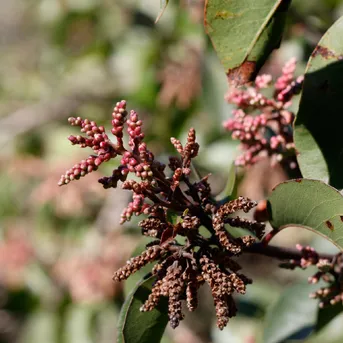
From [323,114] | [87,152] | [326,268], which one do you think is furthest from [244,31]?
[87,152]

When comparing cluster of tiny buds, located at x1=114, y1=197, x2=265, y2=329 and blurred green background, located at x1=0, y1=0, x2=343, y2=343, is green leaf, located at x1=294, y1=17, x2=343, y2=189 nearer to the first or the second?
cluster of tiny buds, located at x1=114, y1=197, x2=265, y2=329

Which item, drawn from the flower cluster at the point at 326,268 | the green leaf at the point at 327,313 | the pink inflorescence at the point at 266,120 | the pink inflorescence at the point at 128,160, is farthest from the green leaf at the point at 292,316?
the pink inflorescence at the point at 128,160

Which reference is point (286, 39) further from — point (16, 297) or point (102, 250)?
point (16, 297)

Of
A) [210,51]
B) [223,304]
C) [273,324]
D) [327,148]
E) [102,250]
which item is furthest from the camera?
[102,250]

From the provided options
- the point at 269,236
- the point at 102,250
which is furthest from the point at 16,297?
the point at 269,236

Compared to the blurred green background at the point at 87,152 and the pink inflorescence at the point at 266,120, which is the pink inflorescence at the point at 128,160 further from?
the blurred green background at the point at 87,152

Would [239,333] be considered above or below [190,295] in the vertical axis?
above

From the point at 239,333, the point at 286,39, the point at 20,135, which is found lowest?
the point at 239,333
